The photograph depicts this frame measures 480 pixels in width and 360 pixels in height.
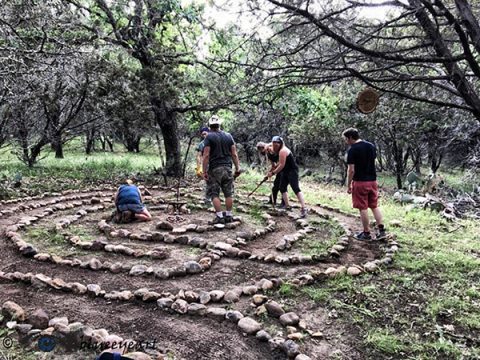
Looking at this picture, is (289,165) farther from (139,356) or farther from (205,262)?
(139,356)

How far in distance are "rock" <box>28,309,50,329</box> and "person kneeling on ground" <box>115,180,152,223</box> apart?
3.80 m

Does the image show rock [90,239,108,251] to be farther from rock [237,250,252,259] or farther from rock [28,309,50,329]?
rock [28,309,50,329]

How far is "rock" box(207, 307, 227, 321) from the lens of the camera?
12.0ft

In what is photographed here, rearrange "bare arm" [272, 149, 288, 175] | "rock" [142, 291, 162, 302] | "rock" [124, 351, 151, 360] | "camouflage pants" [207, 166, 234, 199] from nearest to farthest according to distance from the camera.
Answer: "rock" [124, 351, 151, 360] < "rock" [142, 291, 162, 302] < "camouflage pants" [207, 166, 234, 199] < "bare arm" [272, 149, 288, 175]

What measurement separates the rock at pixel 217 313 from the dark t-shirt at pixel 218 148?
374 cm

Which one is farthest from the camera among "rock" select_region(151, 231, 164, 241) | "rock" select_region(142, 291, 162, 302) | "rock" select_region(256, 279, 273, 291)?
"rock" select_region(151, 231, 164, 241)

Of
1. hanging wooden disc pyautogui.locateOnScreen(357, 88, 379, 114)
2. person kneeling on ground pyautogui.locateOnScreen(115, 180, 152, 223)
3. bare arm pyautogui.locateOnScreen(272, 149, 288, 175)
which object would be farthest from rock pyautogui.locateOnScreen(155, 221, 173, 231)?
hanging wooden disc pyautogui.locateOnScreen(357, 88, 379, 114)

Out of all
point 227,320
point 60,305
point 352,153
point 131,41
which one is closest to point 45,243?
point 60,305

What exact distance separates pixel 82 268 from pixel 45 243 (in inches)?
54.9

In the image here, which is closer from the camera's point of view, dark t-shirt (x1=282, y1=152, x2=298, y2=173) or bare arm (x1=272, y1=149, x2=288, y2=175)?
bare arm (x1=272, y1=149, x2=288, y2=175)

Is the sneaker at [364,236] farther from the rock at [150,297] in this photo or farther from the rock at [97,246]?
the rock at [97,246]

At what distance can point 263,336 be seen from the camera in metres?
3.30

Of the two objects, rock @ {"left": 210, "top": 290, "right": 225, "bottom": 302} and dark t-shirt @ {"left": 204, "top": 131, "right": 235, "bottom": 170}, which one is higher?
dark t-shirt @ {"left": 204, "top": 131, "right": 235, "bottom": 170}

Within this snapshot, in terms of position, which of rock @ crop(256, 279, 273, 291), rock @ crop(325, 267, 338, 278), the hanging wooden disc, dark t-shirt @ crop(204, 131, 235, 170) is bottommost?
rock @ crop(256, 279, 273, 291)
